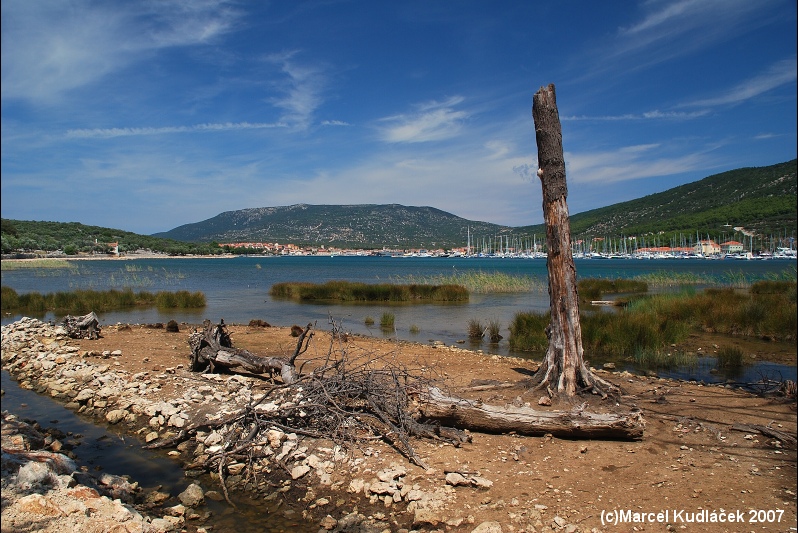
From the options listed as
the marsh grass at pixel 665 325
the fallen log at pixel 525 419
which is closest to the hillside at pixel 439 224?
the marsh grass at pixel 665 325

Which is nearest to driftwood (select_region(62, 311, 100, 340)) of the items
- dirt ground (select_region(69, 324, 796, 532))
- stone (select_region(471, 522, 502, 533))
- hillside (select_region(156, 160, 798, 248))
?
dirt ground (select_region(69, 324, 796, 532))

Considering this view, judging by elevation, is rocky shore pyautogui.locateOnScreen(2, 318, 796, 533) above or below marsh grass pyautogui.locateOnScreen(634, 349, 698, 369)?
above

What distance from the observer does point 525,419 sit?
551cm

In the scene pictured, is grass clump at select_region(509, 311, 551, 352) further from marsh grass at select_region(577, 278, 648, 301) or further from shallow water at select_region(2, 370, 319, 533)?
marsh grass at select_region(577, 278, 648, 301)

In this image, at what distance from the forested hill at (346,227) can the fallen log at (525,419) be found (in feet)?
494

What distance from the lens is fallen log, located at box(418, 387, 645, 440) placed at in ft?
17.4

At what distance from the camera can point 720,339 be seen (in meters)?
12.7

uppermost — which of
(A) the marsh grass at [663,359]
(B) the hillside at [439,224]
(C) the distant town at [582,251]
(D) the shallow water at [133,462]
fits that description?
(B) the hillside at [439,224]

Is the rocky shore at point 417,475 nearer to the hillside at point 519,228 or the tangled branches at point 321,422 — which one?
the tangled branches at point 321,422

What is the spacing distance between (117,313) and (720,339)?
20.8 m

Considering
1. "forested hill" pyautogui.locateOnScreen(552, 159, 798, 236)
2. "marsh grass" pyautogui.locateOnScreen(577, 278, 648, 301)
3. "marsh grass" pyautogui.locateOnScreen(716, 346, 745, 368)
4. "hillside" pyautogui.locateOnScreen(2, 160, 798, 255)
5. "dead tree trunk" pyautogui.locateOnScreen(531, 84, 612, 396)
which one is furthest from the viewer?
"forested hill" pyautogui.locateOnScreen(552, 159, 798, 236)

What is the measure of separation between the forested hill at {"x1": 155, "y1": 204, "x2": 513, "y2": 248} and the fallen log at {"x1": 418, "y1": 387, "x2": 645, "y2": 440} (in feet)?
494

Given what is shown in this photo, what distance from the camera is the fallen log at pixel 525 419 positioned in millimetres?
5309

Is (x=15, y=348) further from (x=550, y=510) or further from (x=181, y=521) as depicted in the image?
(x=550, y=510)
